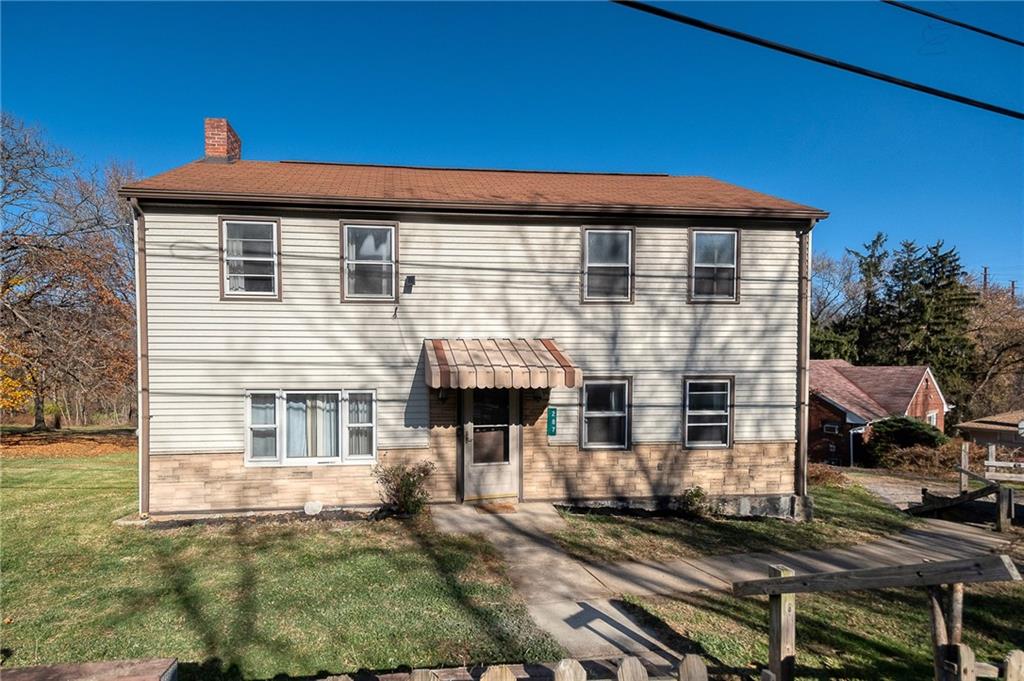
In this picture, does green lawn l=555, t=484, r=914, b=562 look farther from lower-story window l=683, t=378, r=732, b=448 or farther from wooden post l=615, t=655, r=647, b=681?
wooden post l=615, t=655, r=647, b=681

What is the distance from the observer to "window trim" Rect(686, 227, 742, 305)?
1062 cm

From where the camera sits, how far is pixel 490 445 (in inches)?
405

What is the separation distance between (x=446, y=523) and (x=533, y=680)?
20.5 ft

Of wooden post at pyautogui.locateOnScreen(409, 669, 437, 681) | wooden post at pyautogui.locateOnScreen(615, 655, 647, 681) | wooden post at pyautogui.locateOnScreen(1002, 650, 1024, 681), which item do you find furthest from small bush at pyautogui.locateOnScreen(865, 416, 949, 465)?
wooden post at pyautogui.locateOnScreen(409, 669, 437, 681)

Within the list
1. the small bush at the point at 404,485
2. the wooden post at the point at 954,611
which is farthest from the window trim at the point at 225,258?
the wooden post at the point at 954,611

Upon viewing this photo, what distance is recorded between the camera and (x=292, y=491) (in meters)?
9.71

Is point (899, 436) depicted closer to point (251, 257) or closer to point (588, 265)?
point (588, 265)

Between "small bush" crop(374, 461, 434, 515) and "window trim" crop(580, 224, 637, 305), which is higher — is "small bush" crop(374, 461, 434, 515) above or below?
below

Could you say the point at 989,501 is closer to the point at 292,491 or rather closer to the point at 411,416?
the point at 411,416

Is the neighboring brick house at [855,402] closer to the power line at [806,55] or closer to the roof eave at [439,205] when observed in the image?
the roof eave at [439,205]

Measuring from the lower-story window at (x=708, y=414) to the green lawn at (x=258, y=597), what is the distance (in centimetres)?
514

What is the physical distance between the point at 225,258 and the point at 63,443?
55.3ft

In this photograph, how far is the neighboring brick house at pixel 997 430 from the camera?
2459cm

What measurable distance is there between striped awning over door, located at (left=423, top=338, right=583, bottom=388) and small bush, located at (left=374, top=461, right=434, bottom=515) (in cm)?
210
